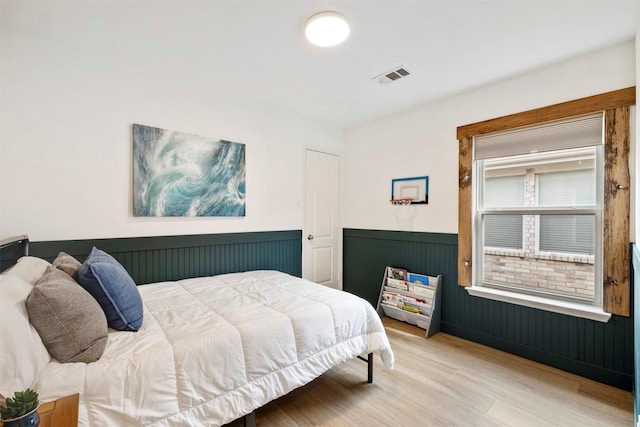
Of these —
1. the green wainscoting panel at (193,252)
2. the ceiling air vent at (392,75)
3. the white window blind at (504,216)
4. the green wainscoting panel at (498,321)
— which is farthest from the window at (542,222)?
the green wainscoting panel at (193,252)

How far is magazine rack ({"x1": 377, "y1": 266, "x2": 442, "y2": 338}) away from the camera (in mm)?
3061

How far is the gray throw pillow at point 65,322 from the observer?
3.91 ft

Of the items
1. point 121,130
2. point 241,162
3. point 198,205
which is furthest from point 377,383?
point 121,130

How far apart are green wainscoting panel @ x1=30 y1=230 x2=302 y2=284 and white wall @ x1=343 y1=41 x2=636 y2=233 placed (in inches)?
44.6

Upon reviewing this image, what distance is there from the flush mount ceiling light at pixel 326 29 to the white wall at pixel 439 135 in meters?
1.27

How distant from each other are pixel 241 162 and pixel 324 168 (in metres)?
1.24

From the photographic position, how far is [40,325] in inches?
46.8

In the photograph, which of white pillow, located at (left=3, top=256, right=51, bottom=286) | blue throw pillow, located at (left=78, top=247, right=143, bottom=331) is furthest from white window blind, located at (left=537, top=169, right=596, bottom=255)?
white pillow, located at (left=3, top=256, right=51, bottom=286)

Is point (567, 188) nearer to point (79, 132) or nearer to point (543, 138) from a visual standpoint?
point (543, 138)

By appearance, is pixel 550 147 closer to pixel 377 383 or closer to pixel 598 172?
pixel 598 172

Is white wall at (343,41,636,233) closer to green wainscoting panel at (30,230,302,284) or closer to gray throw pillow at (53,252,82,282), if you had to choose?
green wainscoting panel at (30,230,302,284)

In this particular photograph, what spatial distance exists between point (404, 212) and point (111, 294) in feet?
9.60

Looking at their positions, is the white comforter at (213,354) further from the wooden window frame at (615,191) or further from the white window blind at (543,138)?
the white window blind at (543,138)

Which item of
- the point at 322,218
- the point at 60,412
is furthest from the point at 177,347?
the point at 322,218
